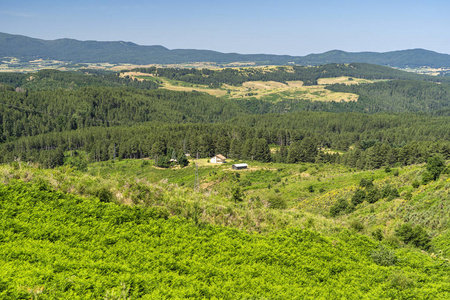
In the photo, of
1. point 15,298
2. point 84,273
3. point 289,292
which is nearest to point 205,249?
point 289,292

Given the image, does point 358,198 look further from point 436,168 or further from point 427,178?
point 436,168

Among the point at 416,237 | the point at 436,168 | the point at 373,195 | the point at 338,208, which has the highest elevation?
the point at 436,168

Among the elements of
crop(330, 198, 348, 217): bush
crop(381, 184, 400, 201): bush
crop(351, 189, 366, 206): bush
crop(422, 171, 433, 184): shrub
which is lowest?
crop(330, 198, 348, 217): bush

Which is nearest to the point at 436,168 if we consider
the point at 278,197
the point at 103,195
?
the point at 278,197

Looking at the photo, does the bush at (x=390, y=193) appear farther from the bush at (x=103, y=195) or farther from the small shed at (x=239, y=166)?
the small shed at (x=239, y=166)

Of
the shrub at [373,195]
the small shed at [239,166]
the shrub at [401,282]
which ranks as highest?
the shrub at [401,282]

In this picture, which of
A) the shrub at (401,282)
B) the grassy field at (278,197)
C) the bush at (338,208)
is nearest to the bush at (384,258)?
the shrub at (401,282)

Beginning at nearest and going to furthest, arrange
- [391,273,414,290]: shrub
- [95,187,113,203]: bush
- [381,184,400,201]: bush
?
[391,273,414,290]: shrub < [95,187,113,203]: bush < [381,184,400,201]: bush

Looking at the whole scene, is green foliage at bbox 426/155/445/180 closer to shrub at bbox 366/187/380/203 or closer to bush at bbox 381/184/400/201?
bush at bbox 381/184/400/201

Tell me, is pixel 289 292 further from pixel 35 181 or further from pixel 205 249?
pixel 35 181

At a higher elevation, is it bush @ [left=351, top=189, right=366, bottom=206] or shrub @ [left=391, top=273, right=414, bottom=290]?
shrub @ [left=391, top=273, right=414, bottom=290]

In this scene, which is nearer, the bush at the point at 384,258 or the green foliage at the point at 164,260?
the green foliage at the point at 164,260

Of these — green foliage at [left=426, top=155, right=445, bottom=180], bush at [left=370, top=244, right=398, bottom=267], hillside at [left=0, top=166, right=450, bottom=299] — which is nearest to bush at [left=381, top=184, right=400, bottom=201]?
green foliage at [left=426, top=155, right=445, bottom=180]

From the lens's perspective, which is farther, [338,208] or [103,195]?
[338,208]
